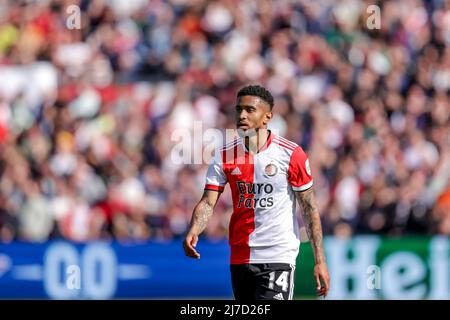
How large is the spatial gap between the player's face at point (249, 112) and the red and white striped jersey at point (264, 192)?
0.27 meters

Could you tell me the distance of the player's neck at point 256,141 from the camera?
9.32 metres

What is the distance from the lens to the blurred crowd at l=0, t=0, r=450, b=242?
1650cm

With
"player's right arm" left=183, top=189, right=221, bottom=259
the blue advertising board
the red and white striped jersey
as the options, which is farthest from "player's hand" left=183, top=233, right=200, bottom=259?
the blue advertising board

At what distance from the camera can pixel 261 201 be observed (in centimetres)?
926

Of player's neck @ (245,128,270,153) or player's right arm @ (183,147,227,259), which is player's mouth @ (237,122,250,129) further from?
player's right arm @ (183,147,227,259)

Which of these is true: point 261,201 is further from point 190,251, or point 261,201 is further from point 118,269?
point 118,269

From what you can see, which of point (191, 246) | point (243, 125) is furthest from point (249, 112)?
point (191, 246)

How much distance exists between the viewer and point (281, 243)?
926 cm

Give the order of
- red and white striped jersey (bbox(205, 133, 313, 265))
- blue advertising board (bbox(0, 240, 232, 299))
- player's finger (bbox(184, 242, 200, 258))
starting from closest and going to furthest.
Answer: player's finger (bbox(184, 242, 200, 258))
red and white striped jersey (bbox(205, 133, 313, 265))
blue advertising board (bbox(0, 240, 232, 299))

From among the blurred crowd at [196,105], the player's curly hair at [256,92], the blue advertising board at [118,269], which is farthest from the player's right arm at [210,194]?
the blurred crowd at [196,105]

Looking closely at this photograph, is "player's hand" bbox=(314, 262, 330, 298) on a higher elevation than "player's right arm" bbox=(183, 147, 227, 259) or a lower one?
lower

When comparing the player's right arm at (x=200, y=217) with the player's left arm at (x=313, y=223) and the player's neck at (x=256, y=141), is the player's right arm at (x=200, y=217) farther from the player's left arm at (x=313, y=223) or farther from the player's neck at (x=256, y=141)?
the player's left arm at (x=313, y=223)

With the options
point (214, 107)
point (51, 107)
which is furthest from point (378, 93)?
point (51, 107)

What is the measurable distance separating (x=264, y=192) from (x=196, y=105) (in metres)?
8.69
